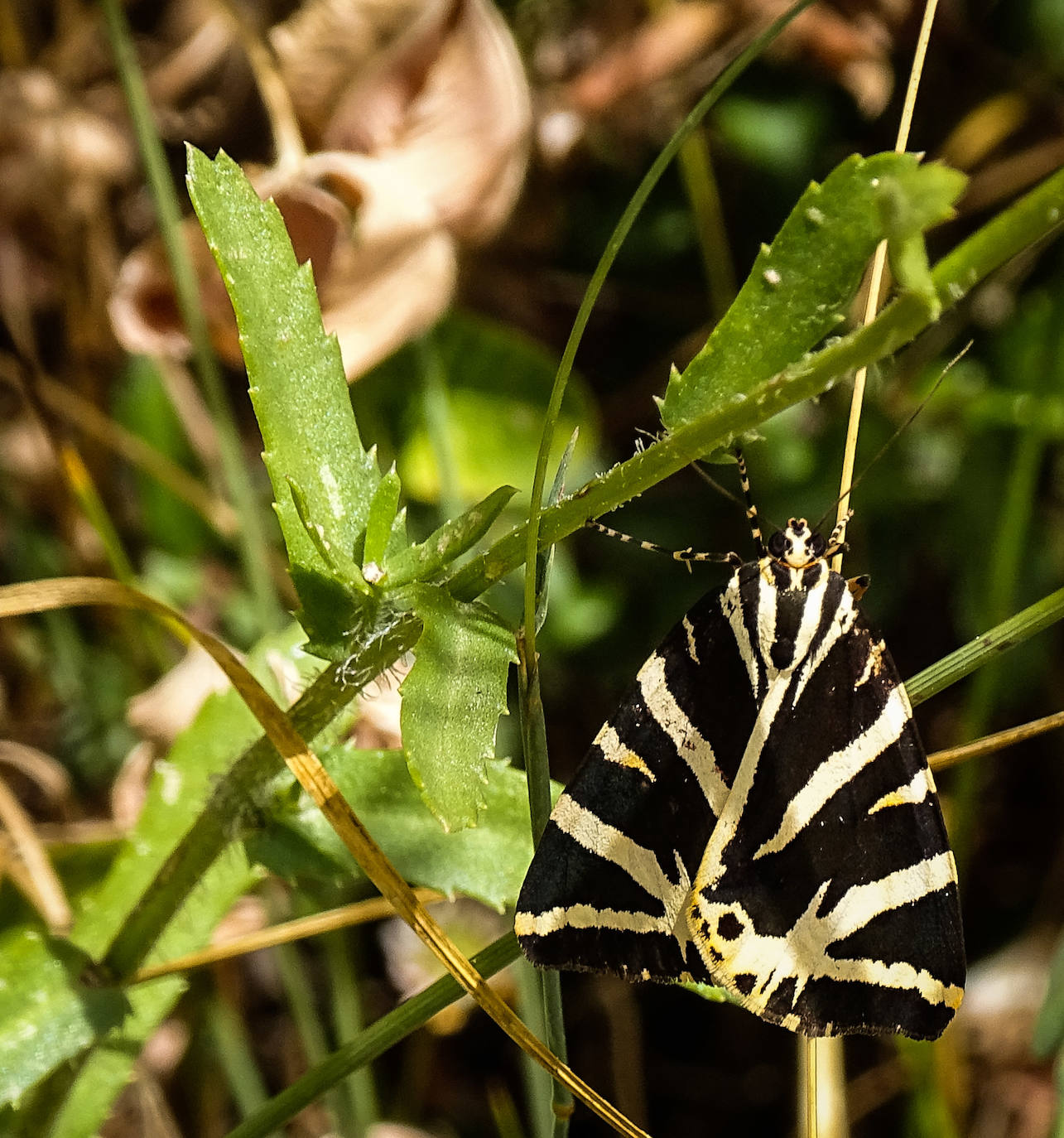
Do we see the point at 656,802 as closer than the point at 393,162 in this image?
Yes

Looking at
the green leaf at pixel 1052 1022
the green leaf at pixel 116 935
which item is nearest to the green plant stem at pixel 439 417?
the green leaf at pixel 116 935

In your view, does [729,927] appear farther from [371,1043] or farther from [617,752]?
[371,1043]

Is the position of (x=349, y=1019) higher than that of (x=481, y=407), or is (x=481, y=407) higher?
(x=481, y=407)

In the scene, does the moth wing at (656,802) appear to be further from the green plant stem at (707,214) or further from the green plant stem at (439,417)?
the green plant stem at (707,214)

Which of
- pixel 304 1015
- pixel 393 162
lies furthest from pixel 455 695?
pixel 393 162

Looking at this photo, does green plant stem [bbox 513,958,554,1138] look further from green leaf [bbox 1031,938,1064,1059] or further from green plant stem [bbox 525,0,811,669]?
green plant stem [bbox 525,0,811,669]

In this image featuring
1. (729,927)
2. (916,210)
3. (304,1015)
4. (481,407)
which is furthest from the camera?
(481,407)
